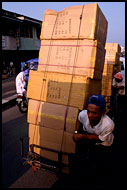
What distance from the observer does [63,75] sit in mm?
2719

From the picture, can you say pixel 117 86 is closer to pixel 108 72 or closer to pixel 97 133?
pixel 108 72

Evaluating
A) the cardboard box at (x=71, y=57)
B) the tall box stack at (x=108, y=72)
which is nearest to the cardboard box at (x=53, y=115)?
the cardboard box at (x=71, y=57)

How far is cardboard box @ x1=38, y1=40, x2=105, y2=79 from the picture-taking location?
103 inches

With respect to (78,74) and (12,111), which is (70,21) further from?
(12,111)

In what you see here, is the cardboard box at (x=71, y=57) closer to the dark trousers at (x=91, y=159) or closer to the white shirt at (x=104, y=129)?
the white shirt at (x=104, y=129)

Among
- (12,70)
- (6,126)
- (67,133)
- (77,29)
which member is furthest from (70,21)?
(12,70)

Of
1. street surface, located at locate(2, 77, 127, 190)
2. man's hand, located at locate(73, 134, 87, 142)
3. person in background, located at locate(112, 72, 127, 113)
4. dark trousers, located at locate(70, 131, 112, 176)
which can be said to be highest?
person in background, located at locate(112, 72, 127, 113)

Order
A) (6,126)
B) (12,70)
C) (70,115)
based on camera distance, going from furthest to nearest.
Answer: (12,70) → (6,126) → (70,115)

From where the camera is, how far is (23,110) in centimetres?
654

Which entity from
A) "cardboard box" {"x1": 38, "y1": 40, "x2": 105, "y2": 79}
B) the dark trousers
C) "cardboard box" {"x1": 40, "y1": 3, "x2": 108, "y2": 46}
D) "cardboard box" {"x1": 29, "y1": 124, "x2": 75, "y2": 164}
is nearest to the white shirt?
Result: the dark trousers

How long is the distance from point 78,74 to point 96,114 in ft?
2.64

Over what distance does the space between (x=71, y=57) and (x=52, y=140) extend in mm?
1371

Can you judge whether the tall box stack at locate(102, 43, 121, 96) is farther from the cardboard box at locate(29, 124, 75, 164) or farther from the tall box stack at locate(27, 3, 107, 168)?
the cardboard box at locate(29, 124, 75, 164)

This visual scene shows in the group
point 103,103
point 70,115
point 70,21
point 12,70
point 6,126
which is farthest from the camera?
point 12,70
